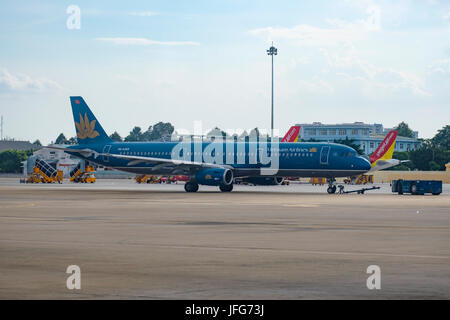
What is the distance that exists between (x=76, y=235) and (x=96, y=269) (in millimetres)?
8770

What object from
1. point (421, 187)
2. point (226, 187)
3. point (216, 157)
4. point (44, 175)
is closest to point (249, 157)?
point (216, 157)

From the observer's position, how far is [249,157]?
224 feet

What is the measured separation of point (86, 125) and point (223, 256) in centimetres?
6001

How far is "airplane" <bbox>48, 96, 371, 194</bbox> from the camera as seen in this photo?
6556cm

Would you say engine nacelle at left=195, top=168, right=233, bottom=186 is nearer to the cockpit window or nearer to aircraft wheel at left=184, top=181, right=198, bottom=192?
aircraft wheel at left=184, top=181, right=198, bottom=192

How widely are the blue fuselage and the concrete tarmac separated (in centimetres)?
2916

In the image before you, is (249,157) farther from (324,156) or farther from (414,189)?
(414,189)

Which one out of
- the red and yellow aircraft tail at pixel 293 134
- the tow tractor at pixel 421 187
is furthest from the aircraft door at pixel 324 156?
the red and yellow aircraft tail at pixel 293 134

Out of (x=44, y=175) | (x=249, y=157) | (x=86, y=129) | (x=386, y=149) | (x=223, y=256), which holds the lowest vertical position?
(x=223, y=256)

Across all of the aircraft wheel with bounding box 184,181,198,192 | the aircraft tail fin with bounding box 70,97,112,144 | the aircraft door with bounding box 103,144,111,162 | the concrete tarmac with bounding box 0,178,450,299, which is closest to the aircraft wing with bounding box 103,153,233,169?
the aircraft wheel with bounding box 184,181,198,192

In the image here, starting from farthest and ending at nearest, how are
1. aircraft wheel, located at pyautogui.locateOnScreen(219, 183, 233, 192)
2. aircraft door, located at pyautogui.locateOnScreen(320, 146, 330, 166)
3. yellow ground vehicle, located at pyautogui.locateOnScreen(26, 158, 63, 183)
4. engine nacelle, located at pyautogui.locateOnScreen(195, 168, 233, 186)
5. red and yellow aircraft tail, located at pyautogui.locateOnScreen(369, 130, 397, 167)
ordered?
red and yellow aircraft tail, located at pyautogui.locateOnScreen(369, 130, 397, 167) < yellow ground vehicle, located at pyautogui.locateOnScreen(26, 158, 63, 183) < aircraft wheel, located at pyautogui.locateOnScreen(219, 183, 233, 192) < engine nacelle, located at pyautogui.locateOnScreen(195, 168, 233, 186) < aircraft door, located at pyautogui.locateOnScreen(320, 146, 330, 166)

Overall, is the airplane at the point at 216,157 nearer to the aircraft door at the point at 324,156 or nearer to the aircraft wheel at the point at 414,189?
the aircraft door at the point at 324,156
